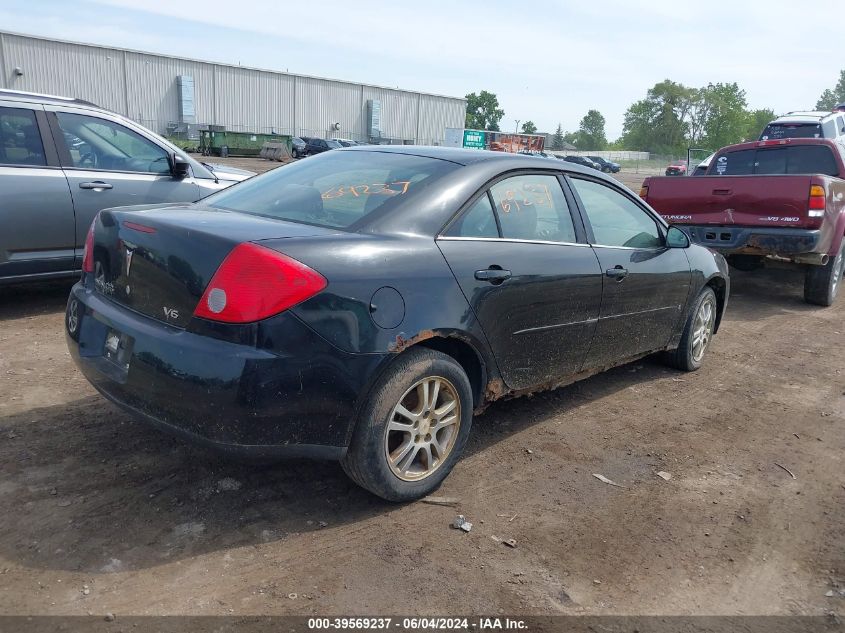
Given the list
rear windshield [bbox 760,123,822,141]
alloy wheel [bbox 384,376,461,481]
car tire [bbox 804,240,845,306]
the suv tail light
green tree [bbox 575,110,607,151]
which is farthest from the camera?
green tree [bbox 575,110,607,151]

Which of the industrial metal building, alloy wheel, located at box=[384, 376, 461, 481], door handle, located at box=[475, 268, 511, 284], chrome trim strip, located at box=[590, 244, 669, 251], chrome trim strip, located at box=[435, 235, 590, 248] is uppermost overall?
the industrial metal building

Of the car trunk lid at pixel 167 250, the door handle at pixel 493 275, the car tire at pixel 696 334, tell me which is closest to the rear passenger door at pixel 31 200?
the car trunk lid at pixel 167 250

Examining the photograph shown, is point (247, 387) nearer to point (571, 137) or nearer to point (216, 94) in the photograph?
point (216, 94)

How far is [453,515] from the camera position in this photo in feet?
10.3

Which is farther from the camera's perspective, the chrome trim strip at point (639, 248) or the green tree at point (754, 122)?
the green tree at point (754, 122)

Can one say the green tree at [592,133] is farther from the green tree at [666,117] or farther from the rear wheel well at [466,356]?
the rear wheel well at [466,356]

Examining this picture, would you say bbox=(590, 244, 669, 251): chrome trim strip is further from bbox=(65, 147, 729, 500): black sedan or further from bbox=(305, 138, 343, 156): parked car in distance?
bbox=(305, 138, 343, 156): parked car in distance

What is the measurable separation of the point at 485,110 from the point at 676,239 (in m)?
125

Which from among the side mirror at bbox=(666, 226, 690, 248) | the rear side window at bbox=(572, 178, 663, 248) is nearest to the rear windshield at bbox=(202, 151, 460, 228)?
the rear side window at bbox=(572, 178, 663, 248)

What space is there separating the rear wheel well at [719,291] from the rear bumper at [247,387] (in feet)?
12.1

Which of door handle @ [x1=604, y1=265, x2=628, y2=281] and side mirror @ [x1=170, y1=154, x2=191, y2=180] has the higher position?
side mirror @ [x1=170, y1=154, x2=191, y2=180]

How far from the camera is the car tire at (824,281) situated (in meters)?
7.94

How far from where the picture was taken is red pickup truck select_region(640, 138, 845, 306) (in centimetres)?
727

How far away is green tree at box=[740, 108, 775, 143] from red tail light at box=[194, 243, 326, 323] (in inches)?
4065
